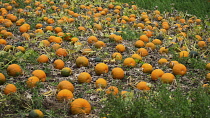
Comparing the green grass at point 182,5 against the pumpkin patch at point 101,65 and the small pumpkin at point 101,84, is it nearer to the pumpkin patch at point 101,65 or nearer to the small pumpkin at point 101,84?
the pumpkin patch at point 101,65

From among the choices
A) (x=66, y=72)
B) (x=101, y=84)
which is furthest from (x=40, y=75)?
(x=101, y=84)

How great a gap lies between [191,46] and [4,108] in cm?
496

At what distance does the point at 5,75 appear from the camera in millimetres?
5961

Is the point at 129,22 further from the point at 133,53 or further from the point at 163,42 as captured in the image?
the point at 133,53

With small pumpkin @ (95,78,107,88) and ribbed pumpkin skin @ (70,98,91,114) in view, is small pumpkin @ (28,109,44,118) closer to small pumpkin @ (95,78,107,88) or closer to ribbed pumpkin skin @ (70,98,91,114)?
ribbed pumpkin skin @ (70,98,91,114)

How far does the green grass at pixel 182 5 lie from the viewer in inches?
461

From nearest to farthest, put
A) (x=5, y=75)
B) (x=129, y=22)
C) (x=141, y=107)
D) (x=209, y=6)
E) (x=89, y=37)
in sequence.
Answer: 1. (x=141, y=107)
2. (x=5, y=75)
3. (x=89, y=37)
4. (x=129, y=22)
5. (x=209, y=6)

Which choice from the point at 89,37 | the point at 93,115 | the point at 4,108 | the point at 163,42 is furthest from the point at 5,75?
the point at 163,42

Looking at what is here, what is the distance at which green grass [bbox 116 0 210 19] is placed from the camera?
11703 mm

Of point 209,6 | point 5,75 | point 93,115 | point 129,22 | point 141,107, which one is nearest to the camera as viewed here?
point 141,107

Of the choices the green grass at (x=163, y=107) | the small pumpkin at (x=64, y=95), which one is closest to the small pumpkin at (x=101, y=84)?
the small pumpkin at (x=64, y=95)

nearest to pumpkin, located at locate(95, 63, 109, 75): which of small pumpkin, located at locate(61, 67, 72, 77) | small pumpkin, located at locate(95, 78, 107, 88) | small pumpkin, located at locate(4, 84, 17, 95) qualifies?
small pumpkin, located at locate(61, 67, 72, 77)

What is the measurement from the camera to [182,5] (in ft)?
40.8

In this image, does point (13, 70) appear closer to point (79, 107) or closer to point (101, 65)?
point (101, 65)
